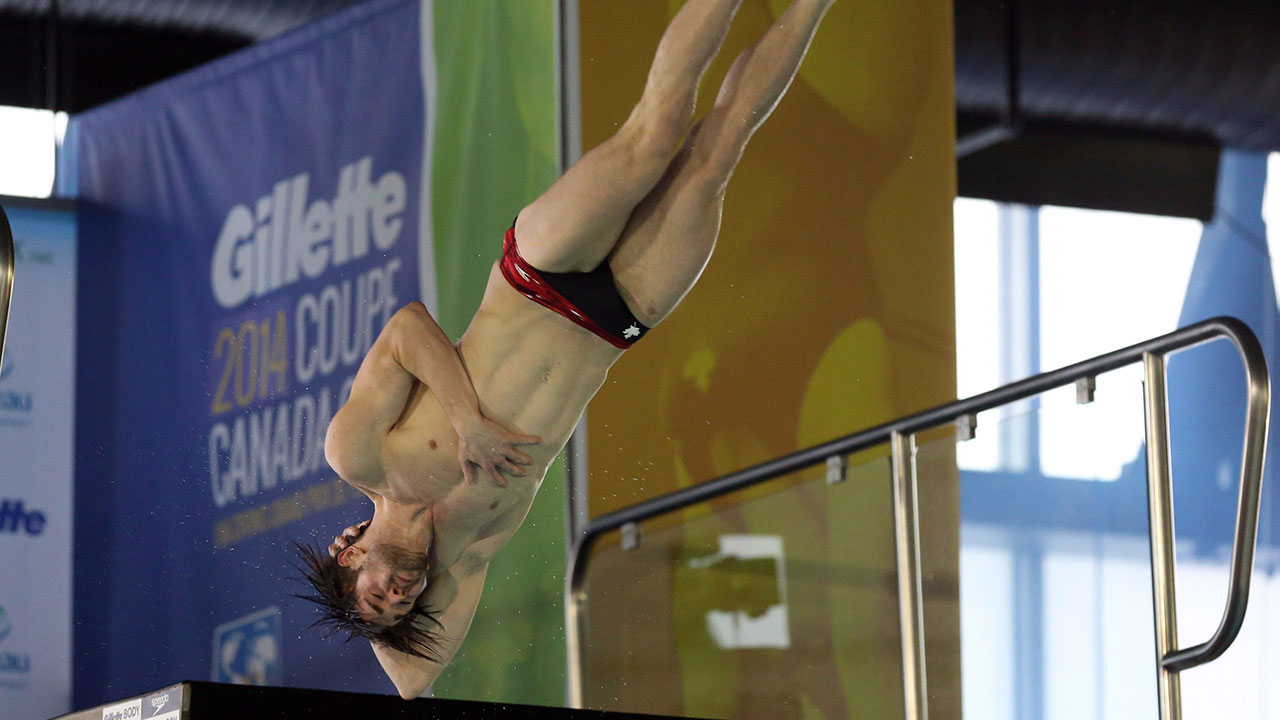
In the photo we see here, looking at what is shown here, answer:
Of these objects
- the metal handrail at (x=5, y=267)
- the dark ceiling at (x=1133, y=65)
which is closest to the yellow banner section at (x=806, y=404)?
the metal handrail at (x=5, y=267)

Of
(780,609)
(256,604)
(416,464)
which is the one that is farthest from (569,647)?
(416,464)

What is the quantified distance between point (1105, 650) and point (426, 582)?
3.52 metres

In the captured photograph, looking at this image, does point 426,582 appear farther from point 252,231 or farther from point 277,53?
point 277,53

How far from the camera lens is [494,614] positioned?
125 inches

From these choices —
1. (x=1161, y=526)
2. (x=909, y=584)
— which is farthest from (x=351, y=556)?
(x=1161, y=526)

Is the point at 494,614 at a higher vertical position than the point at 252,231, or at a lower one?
lower

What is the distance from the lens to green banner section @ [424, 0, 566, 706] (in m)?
3.18

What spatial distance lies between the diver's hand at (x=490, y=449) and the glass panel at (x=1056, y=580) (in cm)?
262

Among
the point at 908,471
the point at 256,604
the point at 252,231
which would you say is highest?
the point at 252,231

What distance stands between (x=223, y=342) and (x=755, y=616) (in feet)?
4.34

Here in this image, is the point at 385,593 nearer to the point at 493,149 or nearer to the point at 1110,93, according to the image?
the point at 493,149

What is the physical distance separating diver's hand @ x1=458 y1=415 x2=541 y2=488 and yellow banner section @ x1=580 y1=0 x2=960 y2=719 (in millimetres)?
464

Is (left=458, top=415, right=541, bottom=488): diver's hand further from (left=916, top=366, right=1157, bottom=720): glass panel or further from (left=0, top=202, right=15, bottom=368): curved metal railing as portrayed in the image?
(left=916, top=366, right=1157, bottom=720): glass panel

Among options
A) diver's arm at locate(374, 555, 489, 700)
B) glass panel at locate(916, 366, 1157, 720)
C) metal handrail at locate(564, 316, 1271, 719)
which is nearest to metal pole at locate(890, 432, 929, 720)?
metal handrail at locate(564, 316, 1271, 719)
